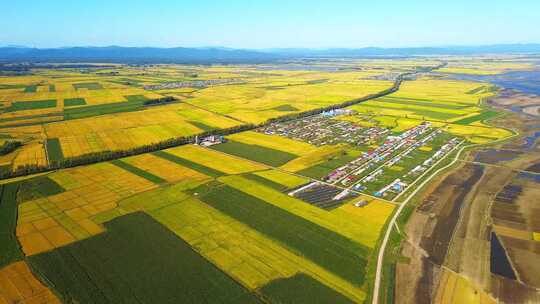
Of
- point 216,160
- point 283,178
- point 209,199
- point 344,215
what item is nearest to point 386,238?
point 344,215


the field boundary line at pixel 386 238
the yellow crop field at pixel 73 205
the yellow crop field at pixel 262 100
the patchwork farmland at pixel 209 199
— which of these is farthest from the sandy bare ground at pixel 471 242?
the yellow crop field at pixel 262 100

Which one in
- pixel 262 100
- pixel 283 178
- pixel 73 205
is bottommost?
pixel 283 178

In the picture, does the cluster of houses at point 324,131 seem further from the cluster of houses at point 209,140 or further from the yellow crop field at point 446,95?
the yellow crop field at point 446,95

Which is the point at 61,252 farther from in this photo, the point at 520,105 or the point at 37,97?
the point at 520,105

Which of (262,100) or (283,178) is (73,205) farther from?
(262,100)

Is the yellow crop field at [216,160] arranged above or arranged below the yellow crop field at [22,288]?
above
